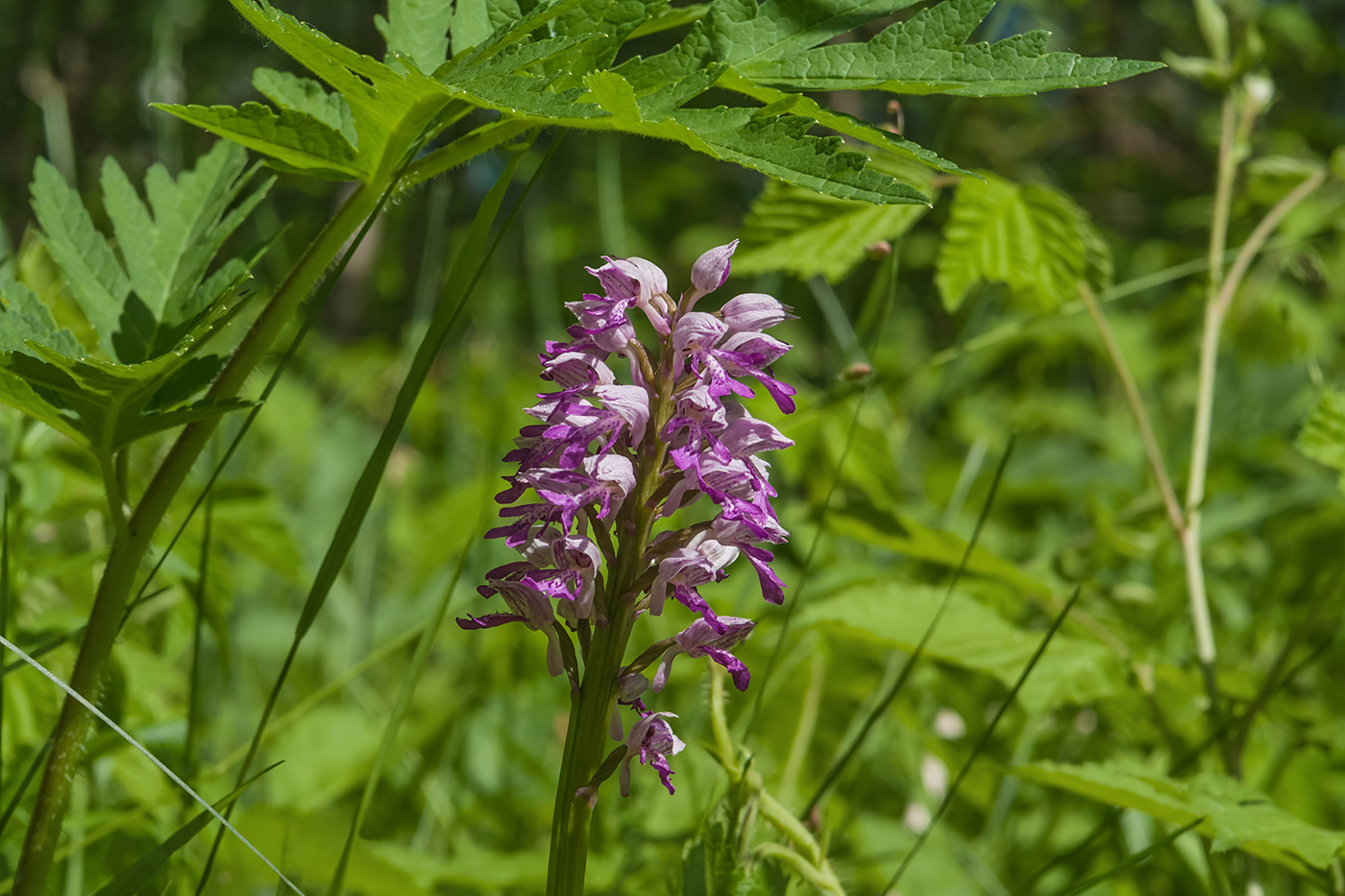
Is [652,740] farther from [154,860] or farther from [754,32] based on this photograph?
[754,32]

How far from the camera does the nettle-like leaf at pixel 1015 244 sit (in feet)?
4.89

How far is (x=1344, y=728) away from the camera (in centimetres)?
146

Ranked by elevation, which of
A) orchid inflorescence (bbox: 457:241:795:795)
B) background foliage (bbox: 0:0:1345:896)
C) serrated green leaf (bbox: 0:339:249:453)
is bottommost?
background foliage (bbox: 0:0:1345:896)

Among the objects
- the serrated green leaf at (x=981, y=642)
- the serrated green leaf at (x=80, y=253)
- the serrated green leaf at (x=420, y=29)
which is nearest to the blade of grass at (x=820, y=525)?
the serrated green leaf at (x=981, y=642)

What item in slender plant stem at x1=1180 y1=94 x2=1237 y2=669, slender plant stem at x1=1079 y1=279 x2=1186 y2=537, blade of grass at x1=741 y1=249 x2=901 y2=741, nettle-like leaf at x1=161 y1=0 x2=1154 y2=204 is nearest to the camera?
nettle-like leaf at x1=161 y1=0 x2=1154 y2=204

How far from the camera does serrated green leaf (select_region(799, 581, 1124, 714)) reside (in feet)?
4.50

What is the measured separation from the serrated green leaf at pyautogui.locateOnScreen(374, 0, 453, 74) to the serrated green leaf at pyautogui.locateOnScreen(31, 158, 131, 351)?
1.06ft

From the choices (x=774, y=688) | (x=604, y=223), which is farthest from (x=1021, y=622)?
(x=604, y=223)

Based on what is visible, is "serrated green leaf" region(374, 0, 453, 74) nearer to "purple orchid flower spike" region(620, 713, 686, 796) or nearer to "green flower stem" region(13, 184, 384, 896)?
"green flower stem" region(13, 184, 384, 896)

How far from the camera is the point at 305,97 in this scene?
3.14ft

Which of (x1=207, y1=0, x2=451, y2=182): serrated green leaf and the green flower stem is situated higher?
(x1=207, y1=0, x2=451, y2=182): serrated green leaf

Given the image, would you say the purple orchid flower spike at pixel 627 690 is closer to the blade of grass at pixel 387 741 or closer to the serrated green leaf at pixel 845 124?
the blade of grass at pixel 387 741

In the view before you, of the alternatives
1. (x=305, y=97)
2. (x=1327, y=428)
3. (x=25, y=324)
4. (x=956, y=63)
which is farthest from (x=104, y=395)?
(x=1327, y=428)

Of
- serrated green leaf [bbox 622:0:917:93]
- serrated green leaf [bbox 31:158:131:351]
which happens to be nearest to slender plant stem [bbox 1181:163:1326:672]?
serrated green leaf [bbox 622:0:917:93]
